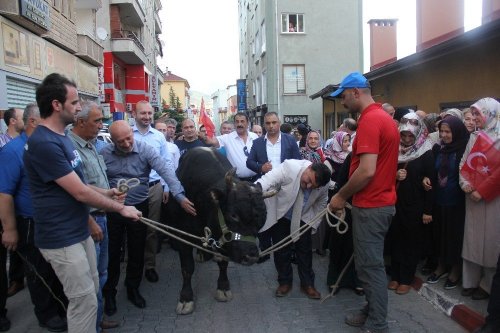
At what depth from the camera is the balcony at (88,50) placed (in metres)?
16.8

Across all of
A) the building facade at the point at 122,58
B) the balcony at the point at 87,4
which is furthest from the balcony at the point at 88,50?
the balcony at the point at 87,4

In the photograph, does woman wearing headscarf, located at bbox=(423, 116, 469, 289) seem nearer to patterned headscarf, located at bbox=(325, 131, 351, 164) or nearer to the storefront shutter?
patterned headscarf, located at bbox=(325, 131, 351, 164)

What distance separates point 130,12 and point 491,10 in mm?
22515

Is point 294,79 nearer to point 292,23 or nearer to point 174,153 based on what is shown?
point 292,23

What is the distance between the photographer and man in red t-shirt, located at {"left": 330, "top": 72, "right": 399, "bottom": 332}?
3.61 m

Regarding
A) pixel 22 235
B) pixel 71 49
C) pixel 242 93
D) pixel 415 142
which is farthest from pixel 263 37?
pixel 22 235

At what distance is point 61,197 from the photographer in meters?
3.03

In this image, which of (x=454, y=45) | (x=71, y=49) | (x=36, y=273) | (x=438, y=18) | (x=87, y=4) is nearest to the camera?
(x=36, y=273)

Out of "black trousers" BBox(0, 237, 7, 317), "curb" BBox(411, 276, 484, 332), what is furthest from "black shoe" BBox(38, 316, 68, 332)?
"curb" BBox(411, 276, 484, 332)

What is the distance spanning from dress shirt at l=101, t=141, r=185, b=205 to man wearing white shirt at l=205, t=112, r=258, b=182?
1.96m

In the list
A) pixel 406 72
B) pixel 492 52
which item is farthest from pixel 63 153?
pixel 406 72

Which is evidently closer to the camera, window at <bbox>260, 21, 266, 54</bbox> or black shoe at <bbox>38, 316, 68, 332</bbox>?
black shoe at <bbox>38, 316, 68, 332</bbox>

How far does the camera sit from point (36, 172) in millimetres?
2986

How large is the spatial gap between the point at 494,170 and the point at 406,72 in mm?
9174
